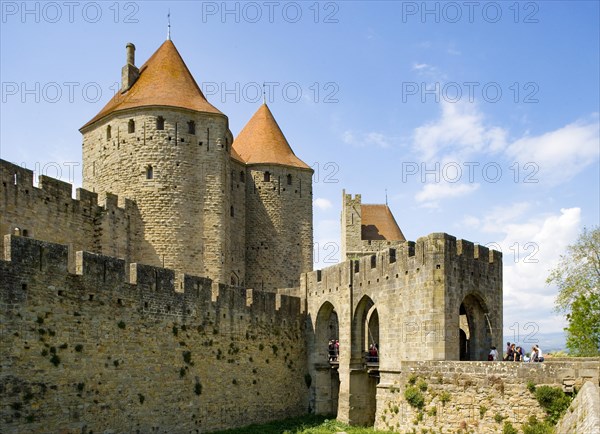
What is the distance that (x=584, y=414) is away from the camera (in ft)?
48.6

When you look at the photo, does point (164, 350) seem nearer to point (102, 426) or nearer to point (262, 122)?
point (102, 426)

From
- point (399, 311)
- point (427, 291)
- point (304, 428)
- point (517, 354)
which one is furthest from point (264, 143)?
point (517, 354)

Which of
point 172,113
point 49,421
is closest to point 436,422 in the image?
point 49,421

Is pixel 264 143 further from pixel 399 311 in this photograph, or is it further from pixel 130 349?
pixel 130 349

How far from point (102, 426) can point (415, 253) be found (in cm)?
1099

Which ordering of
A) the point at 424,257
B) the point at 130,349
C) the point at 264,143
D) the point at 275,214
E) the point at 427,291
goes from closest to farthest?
the point at 130,349 < the point at 427,291 < the point at 424,257 < the point at 275,214 < the point at 264,143

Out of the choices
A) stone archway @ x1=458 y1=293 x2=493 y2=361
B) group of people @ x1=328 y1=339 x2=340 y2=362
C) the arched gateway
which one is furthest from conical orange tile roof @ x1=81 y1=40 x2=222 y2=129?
stone archway @ x1=458 y1=293 x2=493 y2=361

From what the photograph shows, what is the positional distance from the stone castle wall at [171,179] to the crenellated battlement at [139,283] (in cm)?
460

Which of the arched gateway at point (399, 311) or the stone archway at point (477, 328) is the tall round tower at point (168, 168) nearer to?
the arched gateway at point (399, 311)

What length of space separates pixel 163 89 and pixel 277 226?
970cm

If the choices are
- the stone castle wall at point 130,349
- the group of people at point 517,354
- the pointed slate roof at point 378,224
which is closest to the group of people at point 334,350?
the stone castle wall at point 130,349

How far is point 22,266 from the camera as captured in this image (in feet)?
59.2

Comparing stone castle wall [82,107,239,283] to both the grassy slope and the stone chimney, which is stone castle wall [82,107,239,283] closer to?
the stone chimney

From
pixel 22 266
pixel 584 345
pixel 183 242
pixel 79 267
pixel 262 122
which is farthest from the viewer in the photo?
pixel 262 122
